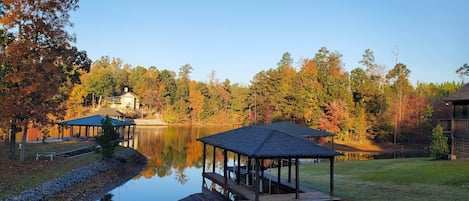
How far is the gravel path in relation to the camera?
15008mm

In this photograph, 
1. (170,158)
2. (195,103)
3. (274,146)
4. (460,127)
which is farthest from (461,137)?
(195,103)

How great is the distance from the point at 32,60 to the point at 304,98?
35618mm

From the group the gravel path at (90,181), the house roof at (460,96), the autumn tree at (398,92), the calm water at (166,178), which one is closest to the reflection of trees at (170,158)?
the calm water at (166,178)

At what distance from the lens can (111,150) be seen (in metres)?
24.1

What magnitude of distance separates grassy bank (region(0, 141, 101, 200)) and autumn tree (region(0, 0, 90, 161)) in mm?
1094

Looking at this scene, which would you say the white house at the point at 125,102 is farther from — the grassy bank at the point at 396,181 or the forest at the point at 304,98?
the grassy bank at the point at 396,181

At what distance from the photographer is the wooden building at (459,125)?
23.2m

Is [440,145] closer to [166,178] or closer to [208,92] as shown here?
[166,178]

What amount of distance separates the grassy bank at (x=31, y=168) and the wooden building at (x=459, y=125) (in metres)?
22.5

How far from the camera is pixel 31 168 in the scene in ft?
59.4

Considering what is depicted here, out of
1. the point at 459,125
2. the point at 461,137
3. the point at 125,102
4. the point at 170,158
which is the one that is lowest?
the point at 170,158

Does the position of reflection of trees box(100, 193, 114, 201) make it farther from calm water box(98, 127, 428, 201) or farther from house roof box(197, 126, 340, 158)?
house roof box(197, 126, 340, 158)

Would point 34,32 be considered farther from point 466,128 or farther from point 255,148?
point 466,128

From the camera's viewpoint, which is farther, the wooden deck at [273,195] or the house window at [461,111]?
the house window at [461,111]
